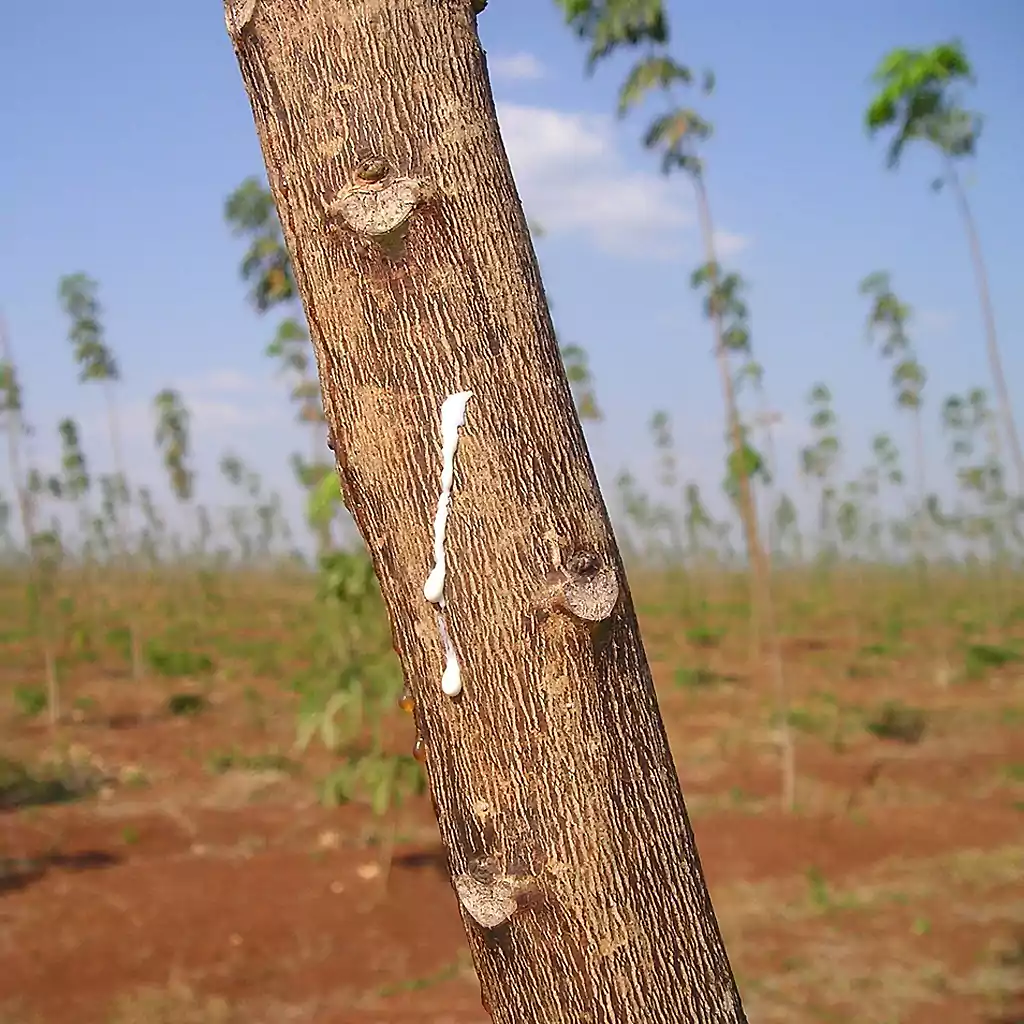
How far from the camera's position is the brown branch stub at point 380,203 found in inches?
35.8

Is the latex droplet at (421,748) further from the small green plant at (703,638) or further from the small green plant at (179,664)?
the small green plant at (703,638)

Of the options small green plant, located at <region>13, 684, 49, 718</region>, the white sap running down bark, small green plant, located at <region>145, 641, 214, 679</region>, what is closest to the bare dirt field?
small green plant, located at <region>13, 684, 49, 718</region>

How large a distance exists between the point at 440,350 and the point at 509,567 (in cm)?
20

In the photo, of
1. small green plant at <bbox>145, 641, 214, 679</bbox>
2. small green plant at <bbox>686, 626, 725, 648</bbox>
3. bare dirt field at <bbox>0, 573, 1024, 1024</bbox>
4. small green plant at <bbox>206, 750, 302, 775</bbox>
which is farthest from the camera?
small green plant at <bbox>686, 626, 725, 648</bbox>

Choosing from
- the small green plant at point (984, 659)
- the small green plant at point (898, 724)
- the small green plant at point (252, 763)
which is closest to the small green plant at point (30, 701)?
the small green plant at point (252, 763)

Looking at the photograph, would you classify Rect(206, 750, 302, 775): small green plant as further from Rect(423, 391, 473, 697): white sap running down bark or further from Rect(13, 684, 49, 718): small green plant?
Rect(423, 391, 473, 697): white sap running down bark

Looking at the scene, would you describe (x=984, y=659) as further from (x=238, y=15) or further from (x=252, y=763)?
(x=238, y=15)

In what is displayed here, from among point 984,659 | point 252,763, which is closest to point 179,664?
point 252,763

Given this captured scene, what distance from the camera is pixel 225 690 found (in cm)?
1611

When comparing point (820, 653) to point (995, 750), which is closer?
point (995, 750)

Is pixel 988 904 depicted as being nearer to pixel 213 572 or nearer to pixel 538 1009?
pixel 538 1009

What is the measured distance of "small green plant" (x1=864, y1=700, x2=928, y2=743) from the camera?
37.7ft

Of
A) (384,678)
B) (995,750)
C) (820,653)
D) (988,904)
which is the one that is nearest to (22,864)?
(384,678)

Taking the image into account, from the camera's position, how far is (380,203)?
0.91 m
